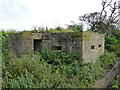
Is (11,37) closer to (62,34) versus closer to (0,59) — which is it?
(0,59)

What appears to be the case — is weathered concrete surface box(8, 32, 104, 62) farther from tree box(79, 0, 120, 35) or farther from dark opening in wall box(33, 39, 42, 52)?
tree box(79, 0, 120, 35)

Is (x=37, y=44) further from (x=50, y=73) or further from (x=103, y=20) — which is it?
(x=103, y=20)

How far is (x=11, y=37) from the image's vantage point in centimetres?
590

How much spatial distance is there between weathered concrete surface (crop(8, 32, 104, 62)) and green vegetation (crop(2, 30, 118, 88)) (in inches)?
14.8

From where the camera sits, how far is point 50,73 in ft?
11.1

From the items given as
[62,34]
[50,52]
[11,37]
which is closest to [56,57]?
[50,52]

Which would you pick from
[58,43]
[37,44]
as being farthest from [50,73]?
[37,44]

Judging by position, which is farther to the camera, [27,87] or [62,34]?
[62,34]

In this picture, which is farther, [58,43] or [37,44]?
[37,44]

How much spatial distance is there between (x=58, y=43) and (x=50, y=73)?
1.86m

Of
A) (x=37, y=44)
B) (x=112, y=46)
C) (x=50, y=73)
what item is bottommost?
(x=50, y=73)

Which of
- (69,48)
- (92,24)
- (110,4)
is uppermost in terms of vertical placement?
(110,4)

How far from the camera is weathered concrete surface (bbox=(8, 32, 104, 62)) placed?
431 cm

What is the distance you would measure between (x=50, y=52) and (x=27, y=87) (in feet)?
7.26
